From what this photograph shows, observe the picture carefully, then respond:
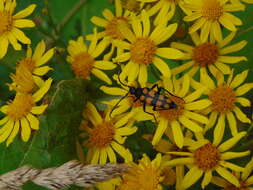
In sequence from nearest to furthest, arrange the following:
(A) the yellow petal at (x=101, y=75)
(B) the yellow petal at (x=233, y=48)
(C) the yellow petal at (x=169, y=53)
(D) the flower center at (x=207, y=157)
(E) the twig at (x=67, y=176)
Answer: (E) the twig at (x=67, y=176)
(D) the flower center at (x=207, y=157)
(C) the yellow petal at (x=169, y=53)
(B) the yellow petal at (x=233, y=48)
(A) the yellow petal at (x=101, y=75)

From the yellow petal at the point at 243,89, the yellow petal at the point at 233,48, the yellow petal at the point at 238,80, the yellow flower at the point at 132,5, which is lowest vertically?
the yellow petal at the point at 243,89

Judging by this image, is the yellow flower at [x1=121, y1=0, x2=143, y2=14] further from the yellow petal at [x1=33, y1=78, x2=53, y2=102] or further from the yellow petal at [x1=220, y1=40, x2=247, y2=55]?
the yellow petal at [x1=33, y1=78, x2=53, y2=102]

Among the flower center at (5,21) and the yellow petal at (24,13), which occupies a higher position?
the yellow petal at (24,13)

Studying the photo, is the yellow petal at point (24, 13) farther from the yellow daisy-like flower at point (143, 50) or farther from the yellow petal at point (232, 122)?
the yellow petal at point (232, 122)

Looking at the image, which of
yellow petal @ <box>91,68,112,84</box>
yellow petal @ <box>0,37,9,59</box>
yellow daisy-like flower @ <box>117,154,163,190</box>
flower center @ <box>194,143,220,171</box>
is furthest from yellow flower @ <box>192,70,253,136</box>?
yellow petal @ <box>0,37,9,59</box>

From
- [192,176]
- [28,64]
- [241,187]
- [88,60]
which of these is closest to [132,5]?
[88,60]

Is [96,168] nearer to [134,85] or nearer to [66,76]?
[134,85]

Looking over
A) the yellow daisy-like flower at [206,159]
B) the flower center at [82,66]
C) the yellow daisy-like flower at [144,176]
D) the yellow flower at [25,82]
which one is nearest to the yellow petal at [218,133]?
the yellow daisy-like flower at [206,159]
